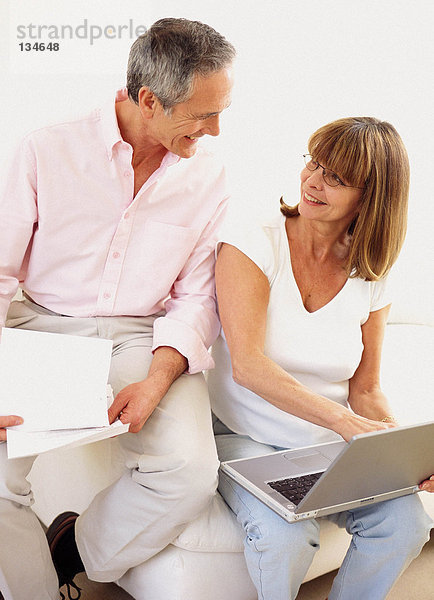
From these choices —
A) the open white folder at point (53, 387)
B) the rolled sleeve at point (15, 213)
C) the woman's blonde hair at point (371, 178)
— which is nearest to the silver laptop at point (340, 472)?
the open white folder at point (53, 387)

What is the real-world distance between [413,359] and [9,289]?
4.17 ft

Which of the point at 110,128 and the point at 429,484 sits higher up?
the point at 110,128

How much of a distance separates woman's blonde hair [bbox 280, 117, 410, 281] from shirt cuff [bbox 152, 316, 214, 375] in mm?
357

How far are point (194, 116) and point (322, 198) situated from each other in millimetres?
330

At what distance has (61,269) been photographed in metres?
1.73

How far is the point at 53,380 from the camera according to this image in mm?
1401

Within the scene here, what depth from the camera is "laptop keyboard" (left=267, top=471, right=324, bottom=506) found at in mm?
1483

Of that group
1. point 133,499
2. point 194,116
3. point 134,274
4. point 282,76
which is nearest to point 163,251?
point 134,274

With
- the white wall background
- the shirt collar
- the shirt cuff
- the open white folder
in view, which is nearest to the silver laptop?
the shirt cuff

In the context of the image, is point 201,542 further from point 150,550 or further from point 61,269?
point 61,269

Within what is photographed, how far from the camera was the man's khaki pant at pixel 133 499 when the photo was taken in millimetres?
1464

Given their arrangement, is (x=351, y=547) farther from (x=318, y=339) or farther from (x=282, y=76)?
(x=282, y=76)

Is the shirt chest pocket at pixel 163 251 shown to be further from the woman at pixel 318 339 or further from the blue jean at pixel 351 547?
the blue jean at pixel 351 547

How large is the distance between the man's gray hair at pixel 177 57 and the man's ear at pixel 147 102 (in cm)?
1
